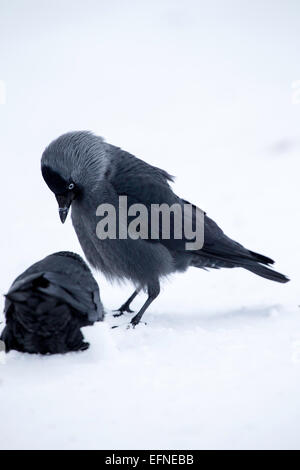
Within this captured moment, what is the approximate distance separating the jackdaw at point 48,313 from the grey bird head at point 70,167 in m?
1.01

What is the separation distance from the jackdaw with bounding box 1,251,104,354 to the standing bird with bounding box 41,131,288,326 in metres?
0.93

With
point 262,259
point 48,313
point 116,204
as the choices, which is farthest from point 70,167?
point 262,259

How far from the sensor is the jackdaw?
380cm

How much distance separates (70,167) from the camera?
5246 mm

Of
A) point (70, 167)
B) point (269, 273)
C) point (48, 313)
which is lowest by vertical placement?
point (48, 313)

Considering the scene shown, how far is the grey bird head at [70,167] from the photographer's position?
203 inches

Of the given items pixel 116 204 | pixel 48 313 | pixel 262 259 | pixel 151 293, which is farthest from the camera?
pixel 262 259

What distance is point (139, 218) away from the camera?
5199mm

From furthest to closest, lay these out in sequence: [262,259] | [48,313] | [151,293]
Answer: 1. [262,259]
2. [151,293]
3. [48,313]

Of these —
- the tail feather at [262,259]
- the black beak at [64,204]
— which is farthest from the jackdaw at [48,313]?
the tail feather at [262,259]

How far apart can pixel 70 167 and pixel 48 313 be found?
5.70 ft

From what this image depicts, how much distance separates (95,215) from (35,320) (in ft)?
5.07

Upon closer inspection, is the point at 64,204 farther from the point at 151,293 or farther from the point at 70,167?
the point at 151,293
